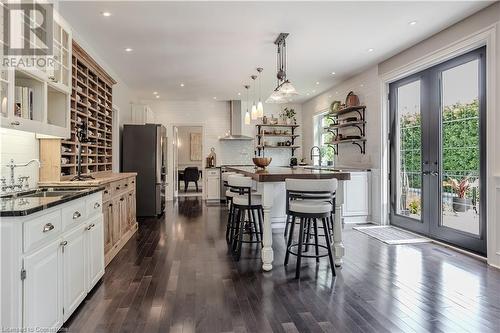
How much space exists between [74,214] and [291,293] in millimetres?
1840

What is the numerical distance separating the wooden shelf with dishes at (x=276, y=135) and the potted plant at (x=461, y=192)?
205 inches

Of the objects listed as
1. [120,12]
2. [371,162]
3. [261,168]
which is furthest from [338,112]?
[120,12]

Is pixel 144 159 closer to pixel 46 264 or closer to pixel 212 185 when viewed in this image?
pixel 212 185

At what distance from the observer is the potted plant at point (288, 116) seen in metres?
9.17

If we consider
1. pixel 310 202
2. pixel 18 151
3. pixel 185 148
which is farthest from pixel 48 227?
pixel 185 148

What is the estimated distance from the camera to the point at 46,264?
1.92 m

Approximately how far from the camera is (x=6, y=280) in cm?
164

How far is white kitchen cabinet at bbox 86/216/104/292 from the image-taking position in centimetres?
270

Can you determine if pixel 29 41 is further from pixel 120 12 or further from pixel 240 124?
pixel 240 124

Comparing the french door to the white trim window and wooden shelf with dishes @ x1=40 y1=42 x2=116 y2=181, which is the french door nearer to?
the white trim window

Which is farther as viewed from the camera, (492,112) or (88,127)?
(88,127)

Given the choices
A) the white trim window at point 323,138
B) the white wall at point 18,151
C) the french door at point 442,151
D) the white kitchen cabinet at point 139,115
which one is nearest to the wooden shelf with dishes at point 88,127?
the white wall at point 18,151

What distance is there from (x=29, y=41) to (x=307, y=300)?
3.03m

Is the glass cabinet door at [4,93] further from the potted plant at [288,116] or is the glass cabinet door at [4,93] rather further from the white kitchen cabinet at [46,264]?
the potted plant at [288,116]
